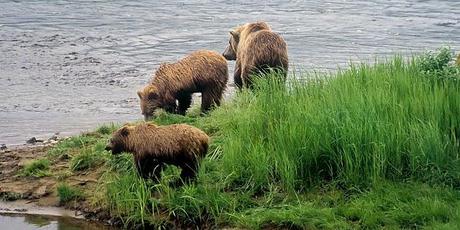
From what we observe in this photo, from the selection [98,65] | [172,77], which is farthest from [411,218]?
[98,65]

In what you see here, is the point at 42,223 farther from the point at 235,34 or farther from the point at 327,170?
the point at 235,34

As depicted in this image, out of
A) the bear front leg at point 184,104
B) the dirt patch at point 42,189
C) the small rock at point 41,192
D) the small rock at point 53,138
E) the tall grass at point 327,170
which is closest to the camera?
the tall grass at point 327,170

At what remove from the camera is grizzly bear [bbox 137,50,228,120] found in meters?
9.91

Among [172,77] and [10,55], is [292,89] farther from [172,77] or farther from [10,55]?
[10,55]

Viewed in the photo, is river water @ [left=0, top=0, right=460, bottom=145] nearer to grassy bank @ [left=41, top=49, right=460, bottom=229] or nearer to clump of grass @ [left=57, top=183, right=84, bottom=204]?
clump of grass @ [left=57, top=183, right=84, bottom=204]

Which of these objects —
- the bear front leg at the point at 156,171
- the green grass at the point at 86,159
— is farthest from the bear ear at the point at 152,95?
the bear front leg at the point at 156,171

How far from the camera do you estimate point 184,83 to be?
32.5 feet

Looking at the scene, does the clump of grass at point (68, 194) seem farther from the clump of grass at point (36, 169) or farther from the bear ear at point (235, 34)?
the bear ear at point (235, 34)

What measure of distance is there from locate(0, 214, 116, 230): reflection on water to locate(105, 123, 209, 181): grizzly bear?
2.22ft

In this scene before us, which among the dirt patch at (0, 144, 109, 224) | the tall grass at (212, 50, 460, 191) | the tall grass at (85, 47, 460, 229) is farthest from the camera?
the dirt patch at (0, 144, 109, 224)

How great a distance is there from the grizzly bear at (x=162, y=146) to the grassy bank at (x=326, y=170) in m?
0.14

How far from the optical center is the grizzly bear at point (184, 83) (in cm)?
991

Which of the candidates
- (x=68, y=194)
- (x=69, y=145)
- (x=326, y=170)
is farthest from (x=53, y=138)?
(x=326, y=170)

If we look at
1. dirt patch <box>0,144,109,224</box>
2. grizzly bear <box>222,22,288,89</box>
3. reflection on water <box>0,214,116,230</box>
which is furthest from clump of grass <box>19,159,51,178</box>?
grizzly bear <box>222,22,288,89</box>
